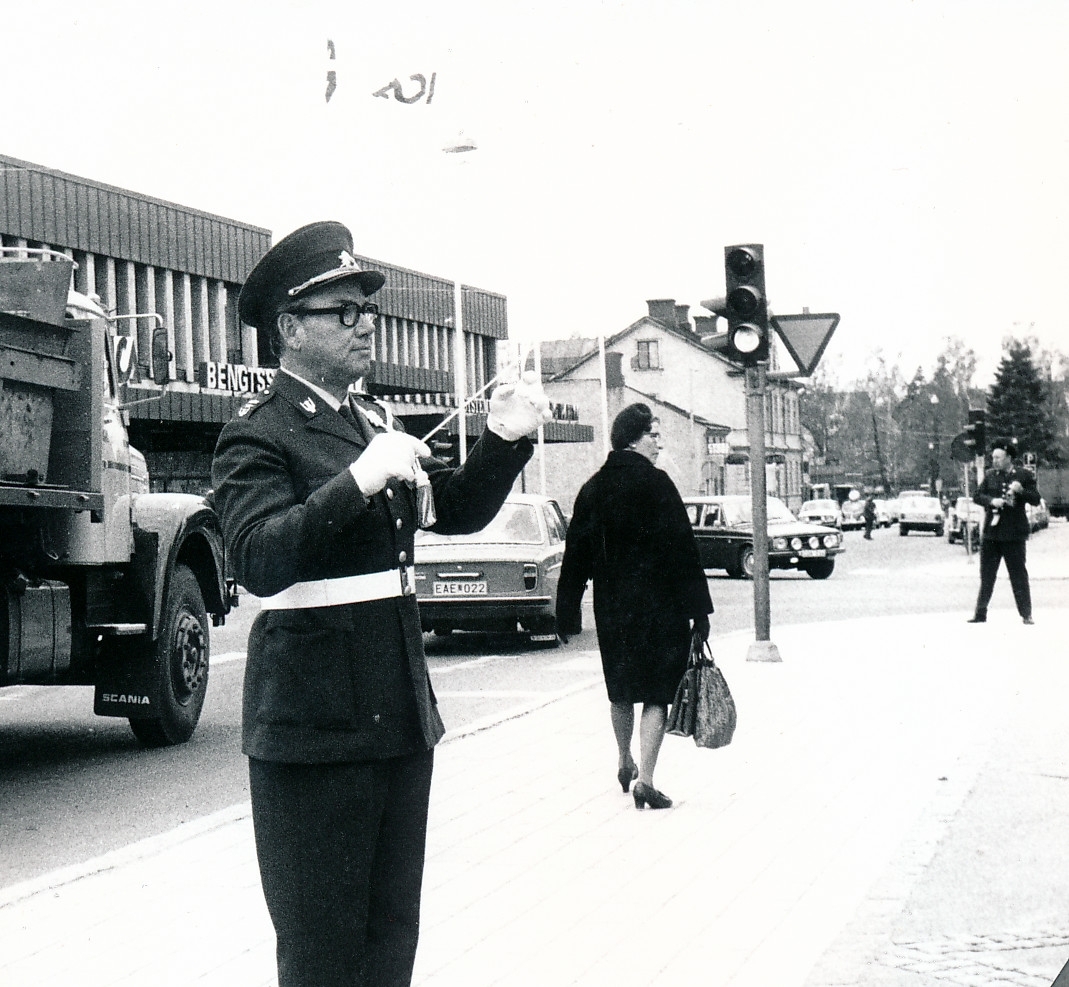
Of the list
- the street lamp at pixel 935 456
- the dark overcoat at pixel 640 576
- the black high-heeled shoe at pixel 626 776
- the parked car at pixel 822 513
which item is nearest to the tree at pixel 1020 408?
the street lamp at pixel 935 456

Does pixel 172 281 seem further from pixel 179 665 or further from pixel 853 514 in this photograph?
pixel 853 514

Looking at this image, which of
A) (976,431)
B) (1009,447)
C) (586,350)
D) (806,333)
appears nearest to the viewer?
(806,333)

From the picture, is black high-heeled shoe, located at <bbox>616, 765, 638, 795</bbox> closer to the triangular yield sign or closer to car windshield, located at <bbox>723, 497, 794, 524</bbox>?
the triangular yield sign

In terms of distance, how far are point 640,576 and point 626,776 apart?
0.95m

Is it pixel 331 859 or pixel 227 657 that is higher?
pixel 331 859

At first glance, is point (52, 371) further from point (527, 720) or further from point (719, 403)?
point (719, 403)

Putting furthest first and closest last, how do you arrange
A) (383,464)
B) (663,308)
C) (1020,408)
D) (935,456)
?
(663,308) < (935,456) < (1020,408) < (383,464)

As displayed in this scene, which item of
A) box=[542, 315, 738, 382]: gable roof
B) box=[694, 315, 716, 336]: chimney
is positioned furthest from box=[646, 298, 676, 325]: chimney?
box=[694, 315, 716, 336]: chimney

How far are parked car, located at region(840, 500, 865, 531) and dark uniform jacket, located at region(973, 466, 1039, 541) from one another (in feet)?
191

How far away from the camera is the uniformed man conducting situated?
3.35m

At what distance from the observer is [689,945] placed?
5.27 m

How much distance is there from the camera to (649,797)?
7.54m

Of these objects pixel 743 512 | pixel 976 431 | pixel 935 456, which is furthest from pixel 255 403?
pixel 935 456

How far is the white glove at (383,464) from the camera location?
3.17 metres
